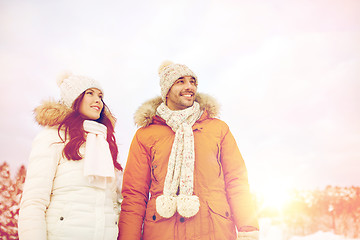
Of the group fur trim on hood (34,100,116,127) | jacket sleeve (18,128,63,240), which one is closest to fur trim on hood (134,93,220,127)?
fur trim on hood (34,100,116,127)

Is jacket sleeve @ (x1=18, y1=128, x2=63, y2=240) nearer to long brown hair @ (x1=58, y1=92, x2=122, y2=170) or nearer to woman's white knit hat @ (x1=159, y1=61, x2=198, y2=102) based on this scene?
long brown hair @ (x1=58, y1=92, x2=122, y2=170)

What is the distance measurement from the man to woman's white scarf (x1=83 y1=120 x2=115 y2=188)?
48 cm

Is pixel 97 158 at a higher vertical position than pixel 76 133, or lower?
lower

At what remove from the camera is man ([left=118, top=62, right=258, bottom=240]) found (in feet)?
8.33

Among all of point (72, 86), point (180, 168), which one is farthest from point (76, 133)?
point (180, 168)

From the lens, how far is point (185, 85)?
10.1 feet

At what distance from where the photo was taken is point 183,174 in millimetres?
2664

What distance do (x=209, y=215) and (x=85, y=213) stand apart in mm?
1031

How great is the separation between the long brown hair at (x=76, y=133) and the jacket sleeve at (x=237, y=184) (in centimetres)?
101

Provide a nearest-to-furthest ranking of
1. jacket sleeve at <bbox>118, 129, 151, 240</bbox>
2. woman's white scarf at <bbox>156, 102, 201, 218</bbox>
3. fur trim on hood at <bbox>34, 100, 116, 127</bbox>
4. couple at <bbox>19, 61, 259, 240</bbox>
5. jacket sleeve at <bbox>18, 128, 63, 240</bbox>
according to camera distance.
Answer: jacket sleeve at <bbox>18, 128, 63, 240</bbox> → couple at <bbox>19, 61, 259, 240</bbox> → fur trim on hood at <bbox>34, 100, 116, 127</bbox> → woman's white scarf at <bbox>156, 102, 201, 218</bbox> → jacket sleeve at <bbox>118, 129, 151, 240</bbox>

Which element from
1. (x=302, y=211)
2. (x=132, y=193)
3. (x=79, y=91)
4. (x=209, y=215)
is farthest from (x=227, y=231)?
(x=302, y=211)

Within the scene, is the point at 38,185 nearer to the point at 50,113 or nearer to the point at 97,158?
the point at 97,158

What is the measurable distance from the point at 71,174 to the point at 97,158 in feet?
0.72

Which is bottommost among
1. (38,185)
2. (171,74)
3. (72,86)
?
(38,185)
